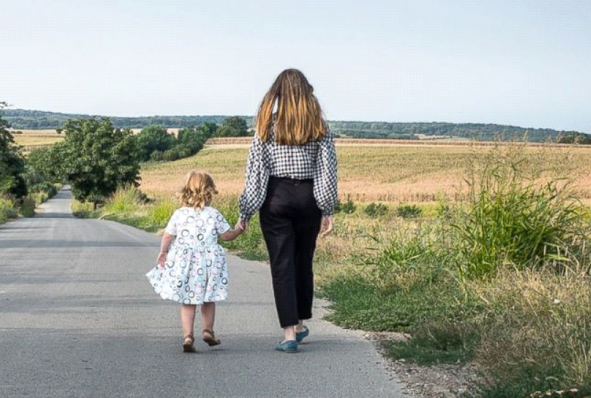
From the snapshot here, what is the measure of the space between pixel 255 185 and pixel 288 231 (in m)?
0.47

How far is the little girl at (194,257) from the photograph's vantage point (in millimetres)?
8562

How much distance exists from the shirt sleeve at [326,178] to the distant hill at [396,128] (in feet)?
1.07

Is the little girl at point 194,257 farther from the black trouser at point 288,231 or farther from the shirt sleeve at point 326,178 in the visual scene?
the shirt sleeve at point 326,178

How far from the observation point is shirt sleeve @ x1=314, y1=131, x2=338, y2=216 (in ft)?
27.5

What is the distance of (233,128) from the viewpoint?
13162cm

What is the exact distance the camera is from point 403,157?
88.4 meters

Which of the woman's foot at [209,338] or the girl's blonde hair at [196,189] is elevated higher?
the girl's blonde hair at [196,189]

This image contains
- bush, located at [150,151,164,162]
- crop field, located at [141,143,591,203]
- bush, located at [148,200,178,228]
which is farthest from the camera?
bush, located at [150,151,164,162]

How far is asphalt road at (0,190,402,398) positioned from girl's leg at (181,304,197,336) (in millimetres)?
191

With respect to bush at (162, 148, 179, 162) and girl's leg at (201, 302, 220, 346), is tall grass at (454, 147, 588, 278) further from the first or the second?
bush at (162, 148, 179, 162)

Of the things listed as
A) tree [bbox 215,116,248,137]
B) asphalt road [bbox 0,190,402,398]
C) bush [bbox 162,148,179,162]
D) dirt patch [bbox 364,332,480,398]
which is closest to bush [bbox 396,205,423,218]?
asphalt road [bbox 0,190,402,398]

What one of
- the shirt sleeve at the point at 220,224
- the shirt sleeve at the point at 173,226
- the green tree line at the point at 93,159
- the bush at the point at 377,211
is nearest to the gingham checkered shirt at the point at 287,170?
the shirt sleeve at the point at 220,224

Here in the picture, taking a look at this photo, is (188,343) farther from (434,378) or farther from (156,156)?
(156,156)

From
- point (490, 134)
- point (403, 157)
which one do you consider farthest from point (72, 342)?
point (403, 157)
